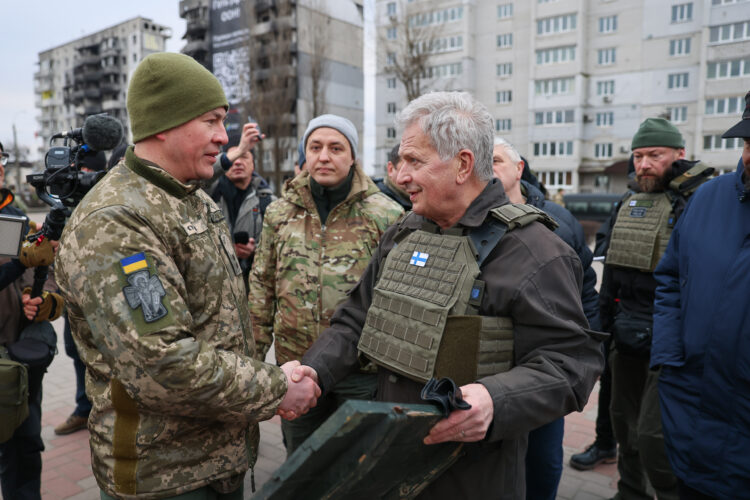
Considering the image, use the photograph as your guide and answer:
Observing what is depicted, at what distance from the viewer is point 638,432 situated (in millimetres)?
3057

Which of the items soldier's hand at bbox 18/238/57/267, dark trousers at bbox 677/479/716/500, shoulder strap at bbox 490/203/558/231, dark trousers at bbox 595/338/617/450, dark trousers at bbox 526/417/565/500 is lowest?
dark trousers at bbox 595/338/617/450

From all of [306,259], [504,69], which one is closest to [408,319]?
[306,259]

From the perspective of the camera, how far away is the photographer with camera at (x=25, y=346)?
2953 mm

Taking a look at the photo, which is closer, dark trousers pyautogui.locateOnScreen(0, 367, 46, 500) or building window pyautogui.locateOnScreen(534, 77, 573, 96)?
dark trousers pyautogui.locateOnScreen(0, 367, 46, 500)

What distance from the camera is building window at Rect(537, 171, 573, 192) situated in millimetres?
41594

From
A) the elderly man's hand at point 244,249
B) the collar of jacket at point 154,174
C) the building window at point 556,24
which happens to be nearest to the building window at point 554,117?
the building window at point 556,24

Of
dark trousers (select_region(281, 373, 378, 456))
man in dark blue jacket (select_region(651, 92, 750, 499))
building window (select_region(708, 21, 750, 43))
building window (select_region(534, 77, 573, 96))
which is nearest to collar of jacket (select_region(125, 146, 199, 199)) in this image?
dark trousers (select_region(281, 373, 378, 456))

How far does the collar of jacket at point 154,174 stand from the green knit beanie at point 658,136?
10.6 feet

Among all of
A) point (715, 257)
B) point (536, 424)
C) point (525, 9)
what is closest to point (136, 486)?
point (536, 424)

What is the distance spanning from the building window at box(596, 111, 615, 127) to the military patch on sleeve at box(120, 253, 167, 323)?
42.7 metres

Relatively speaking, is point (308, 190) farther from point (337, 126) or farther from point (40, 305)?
point (40, 305)

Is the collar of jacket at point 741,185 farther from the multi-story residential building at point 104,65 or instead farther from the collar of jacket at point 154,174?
the multi-story residential building at point 104,65

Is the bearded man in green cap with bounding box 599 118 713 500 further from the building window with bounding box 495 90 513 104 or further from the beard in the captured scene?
the building window with bounding box 495 90 513 104

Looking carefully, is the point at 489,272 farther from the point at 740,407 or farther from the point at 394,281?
the point at 740,407
